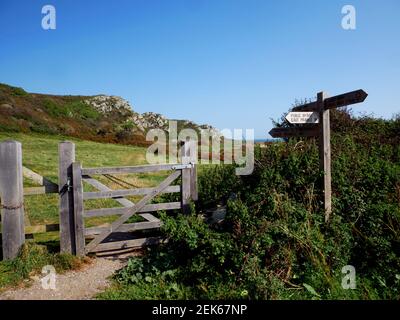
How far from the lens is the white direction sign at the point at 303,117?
5.48 meters

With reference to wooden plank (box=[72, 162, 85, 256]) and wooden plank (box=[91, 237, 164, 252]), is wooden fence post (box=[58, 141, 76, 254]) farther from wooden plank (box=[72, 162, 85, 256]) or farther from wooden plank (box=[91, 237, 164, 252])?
wooden plank (box=[91, 237, 164, 252])

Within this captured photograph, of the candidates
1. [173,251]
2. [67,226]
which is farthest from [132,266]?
[67,226]

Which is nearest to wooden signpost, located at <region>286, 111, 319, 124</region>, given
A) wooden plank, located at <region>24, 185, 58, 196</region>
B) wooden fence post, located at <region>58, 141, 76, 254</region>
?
wooden fence post, located at <region>58, 141, 76, 254</region>

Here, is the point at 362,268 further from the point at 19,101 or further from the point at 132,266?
the point at 19,101

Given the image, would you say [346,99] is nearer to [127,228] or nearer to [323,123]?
[323,123]

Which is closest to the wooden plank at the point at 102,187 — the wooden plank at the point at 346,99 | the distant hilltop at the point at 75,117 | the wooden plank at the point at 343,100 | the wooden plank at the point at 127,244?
the wooden plank at the point at 127,244

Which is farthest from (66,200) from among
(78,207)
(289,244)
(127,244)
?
(289,244)

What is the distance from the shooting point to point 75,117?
47.0m

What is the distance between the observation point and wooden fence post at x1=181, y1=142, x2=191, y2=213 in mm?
6273

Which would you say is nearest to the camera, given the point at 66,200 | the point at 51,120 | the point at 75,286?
the point at 75,286

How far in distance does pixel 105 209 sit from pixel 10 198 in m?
1.61
